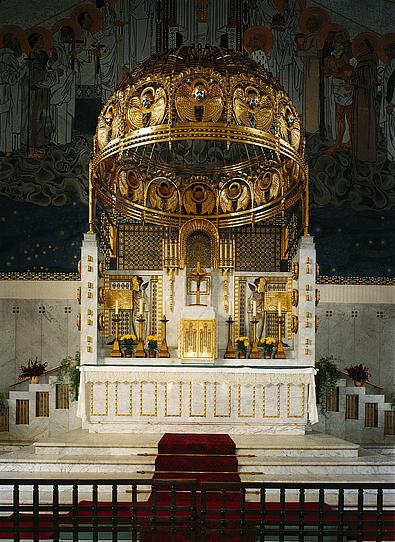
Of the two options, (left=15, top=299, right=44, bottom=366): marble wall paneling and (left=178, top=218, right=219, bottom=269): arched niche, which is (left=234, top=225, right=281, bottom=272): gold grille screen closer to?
(left=178, top=218, right=219, bottom=269): arched niche

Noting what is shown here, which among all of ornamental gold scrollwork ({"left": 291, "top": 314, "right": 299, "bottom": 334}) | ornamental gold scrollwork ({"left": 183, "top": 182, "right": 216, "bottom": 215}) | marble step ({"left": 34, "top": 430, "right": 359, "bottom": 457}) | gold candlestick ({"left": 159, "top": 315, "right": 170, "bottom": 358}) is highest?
ornamental gold scrollwork ({"left": 183, "top": 182, "right": 216, "bottom": 215})

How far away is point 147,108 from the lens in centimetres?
944

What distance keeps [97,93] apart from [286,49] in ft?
13.3

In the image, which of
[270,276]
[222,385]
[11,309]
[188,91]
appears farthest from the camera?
[11,309]

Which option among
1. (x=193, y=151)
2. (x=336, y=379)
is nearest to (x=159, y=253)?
(x=193, y=151)

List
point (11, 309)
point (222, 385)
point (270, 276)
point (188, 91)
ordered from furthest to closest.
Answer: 1. point (11, 309)
2. point (270, 276)
3. point (222, 385)
4. point (188, 91)

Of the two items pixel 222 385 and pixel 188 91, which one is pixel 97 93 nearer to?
pixel 188 91

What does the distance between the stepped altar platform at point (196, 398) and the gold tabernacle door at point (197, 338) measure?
36 centimetres

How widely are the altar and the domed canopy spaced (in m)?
0.02

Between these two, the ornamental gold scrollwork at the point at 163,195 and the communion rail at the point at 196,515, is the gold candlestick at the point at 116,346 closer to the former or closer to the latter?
the ornamental gold scrollwork at the point at 163,195

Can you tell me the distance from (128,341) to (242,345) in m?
1.96

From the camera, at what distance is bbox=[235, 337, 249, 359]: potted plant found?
1143cm

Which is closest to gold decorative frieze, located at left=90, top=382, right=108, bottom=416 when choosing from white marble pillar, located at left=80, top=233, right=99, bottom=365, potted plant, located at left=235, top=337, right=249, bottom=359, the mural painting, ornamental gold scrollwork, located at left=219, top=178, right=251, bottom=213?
white marble pillar, located at left=80, top=233, right=99, bottom=365

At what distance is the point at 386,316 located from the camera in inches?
525
